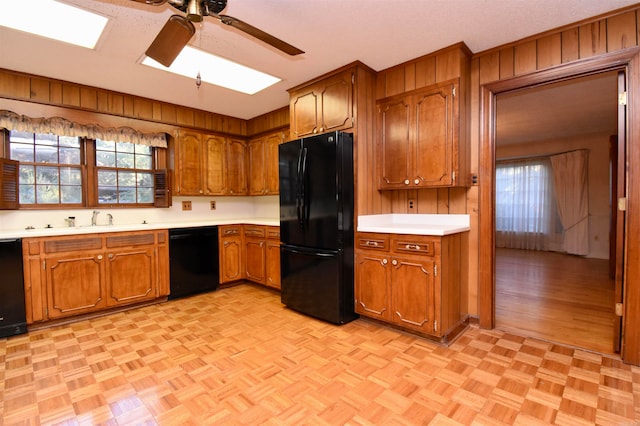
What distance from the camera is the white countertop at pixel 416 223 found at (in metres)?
2.54

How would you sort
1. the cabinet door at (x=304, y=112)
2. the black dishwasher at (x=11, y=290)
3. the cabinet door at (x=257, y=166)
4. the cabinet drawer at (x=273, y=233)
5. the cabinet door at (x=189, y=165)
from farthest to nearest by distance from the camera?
the cabinet door at (x=257, y=166) < the cabinet door at (x=189, y=165) < the cabinet drawer at (x=273, y=233) < the cabinet door at (x=304, y=112) < the black dishwasher at (x=11, y=290)

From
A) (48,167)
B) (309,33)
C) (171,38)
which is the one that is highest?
(309,33)

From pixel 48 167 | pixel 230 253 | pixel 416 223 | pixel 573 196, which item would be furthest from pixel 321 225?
pixel 573 196

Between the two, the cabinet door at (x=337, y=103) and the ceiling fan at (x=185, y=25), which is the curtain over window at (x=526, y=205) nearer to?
the cabinet door at (x=337, y=103)

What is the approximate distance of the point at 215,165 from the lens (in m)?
4.50

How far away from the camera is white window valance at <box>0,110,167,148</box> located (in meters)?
3.02

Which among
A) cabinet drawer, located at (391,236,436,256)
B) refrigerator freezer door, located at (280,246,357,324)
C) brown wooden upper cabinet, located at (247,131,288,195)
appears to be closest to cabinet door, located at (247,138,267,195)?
brown wooden upper cabinet, located at (247,131,288,195)

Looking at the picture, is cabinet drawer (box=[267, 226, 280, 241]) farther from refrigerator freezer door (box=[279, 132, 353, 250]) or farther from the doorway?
the doorway

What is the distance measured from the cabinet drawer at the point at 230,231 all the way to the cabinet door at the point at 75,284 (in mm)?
1341

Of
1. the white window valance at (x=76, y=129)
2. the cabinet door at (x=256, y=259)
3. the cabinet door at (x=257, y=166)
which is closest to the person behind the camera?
the white window valance at (x=76, y=129)

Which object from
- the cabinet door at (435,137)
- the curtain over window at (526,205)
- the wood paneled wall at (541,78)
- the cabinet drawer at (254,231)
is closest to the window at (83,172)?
the cabinet drawer at (254,231)

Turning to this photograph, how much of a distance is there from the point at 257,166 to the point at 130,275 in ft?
7.49

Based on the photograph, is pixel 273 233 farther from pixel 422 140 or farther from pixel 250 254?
pixel 422 140

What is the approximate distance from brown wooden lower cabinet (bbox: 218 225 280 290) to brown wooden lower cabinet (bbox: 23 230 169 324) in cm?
74
